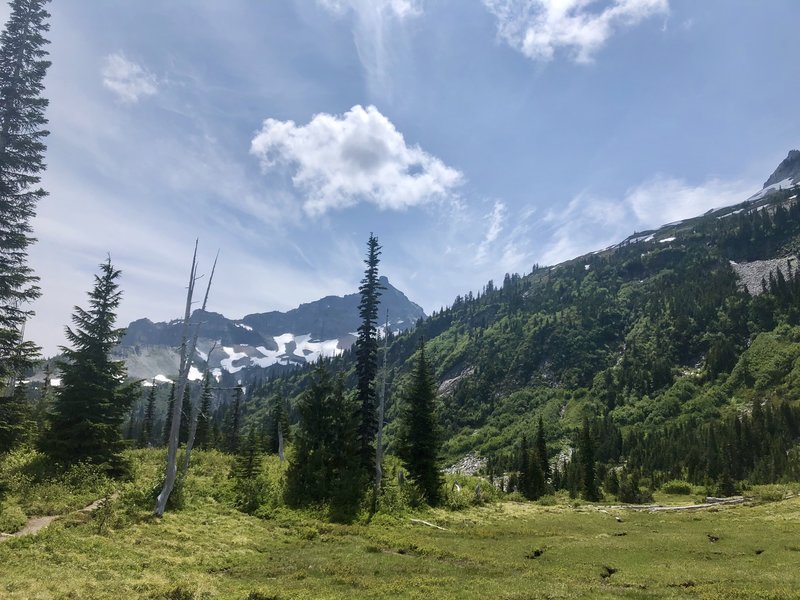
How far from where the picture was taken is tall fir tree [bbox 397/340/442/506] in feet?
144

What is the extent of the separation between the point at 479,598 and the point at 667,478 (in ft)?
333

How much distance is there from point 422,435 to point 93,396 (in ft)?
92.0

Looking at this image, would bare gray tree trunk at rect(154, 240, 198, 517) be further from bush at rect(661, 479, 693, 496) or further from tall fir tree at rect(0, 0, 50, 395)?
bush at rect(661, 479, 693, 496)

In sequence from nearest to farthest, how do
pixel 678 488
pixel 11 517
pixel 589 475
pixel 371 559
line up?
pixel 11 517
pixel 371 559
pixel 589 475
pixel 678 488

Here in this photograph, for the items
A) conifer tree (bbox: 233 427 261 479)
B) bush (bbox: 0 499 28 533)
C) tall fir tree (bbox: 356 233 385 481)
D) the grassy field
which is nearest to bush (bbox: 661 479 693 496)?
the grassy field

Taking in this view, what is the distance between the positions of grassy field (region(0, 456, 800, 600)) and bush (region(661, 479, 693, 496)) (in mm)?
60090

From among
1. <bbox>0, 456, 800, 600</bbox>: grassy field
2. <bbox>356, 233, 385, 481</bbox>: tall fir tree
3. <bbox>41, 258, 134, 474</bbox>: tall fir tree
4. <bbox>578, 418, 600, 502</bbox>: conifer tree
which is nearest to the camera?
<bbox>0, 456, 800, 600</bbox>: grassy field

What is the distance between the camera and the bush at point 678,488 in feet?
275

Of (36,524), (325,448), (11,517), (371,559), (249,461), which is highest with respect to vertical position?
(325,448)

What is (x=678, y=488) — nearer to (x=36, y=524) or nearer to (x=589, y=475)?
(x=589, y=475)

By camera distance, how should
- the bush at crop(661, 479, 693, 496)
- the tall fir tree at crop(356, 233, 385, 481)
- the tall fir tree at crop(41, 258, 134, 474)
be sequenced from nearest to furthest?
the tall fir tree at crop(41, 258, 134, 474)
the tall fir tree at crop(356, 233, 385, 481)
the bush at crop(661, 479, 693, 496)

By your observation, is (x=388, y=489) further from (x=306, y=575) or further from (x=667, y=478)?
(x=667, y=478)

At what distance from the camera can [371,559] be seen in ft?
69.2

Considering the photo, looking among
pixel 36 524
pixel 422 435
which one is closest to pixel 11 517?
pixel 36 524
